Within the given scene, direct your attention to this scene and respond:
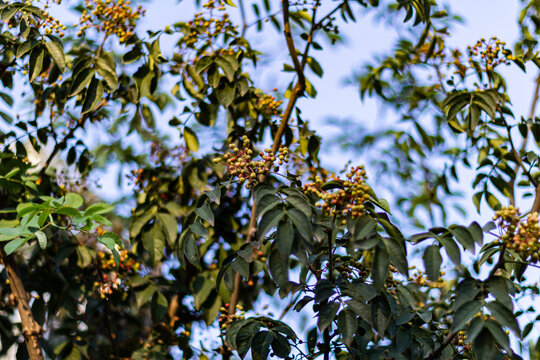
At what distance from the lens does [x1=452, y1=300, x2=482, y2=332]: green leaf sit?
52.0 inches

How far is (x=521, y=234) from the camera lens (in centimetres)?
138

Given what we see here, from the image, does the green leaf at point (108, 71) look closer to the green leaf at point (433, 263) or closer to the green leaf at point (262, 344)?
the green leaf at point (262, 344)

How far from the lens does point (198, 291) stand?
246cm

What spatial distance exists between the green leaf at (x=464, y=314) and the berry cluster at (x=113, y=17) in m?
1.76

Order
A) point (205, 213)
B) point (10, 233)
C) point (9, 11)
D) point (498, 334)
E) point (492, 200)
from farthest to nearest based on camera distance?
point (492, 200) < point (9, 11) < point (10, 233) < point (205, 213) < point (498, 334)

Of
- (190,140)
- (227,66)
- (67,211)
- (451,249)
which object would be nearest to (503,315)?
(451,249)

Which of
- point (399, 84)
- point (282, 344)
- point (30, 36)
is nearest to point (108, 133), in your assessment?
point (30, 36)

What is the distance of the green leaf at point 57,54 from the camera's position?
2227mm

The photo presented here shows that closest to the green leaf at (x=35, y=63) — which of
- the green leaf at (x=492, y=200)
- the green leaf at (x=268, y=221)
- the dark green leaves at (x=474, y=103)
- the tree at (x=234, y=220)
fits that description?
the tree at (x=234, y=220)

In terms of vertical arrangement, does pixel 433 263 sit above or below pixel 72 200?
below

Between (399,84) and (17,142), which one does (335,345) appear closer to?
(17,142)

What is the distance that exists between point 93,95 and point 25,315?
0.85 meters

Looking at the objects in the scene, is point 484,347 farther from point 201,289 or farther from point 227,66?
point 227,66

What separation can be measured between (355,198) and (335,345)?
48cm
